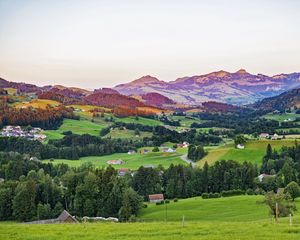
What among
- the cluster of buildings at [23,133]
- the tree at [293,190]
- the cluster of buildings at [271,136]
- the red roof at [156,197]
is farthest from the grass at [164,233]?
the cluster of buildings at [23,133]

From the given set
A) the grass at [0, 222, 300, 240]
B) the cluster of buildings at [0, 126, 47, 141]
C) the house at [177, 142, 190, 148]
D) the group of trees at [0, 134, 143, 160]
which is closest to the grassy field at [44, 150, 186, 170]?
the group of trees at [0, 134, 143, 160]

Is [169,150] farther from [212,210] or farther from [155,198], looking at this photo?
[212,210]

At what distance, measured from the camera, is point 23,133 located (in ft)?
601

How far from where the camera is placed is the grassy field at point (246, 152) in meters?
121

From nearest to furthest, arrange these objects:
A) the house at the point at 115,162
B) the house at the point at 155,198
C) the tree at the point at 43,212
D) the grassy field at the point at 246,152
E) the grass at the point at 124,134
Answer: the tree at the point at 43,212 < the house at the point at 155,198 < the grassy field at the point at 246,152 < the house at the point at 115,162 < the grass at the point at 124,134

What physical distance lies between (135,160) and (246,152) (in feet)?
112

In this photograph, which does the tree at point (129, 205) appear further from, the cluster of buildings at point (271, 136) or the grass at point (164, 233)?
the cluster of buildings at point (271, 136)

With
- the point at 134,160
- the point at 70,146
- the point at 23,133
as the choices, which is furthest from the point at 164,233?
the point at 23,133

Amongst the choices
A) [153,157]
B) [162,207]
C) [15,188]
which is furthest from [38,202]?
[153,157]

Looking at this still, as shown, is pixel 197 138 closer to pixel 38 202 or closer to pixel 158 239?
pixel 38 202

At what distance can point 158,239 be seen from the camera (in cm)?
2364

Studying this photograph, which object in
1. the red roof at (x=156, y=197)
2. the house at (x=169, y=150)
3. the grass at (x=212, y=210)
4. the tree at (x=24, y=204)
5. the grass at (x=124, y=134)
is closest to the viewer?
the grass at (x=212, y=210)

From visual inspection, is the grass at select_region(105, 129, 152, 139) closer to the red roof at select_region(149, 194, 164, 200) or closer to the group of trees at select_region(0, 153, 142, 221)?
the red roof at select_region(149, 194, 164, 200)

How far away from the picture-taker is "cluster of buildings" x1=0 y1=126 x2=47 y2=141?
174m
